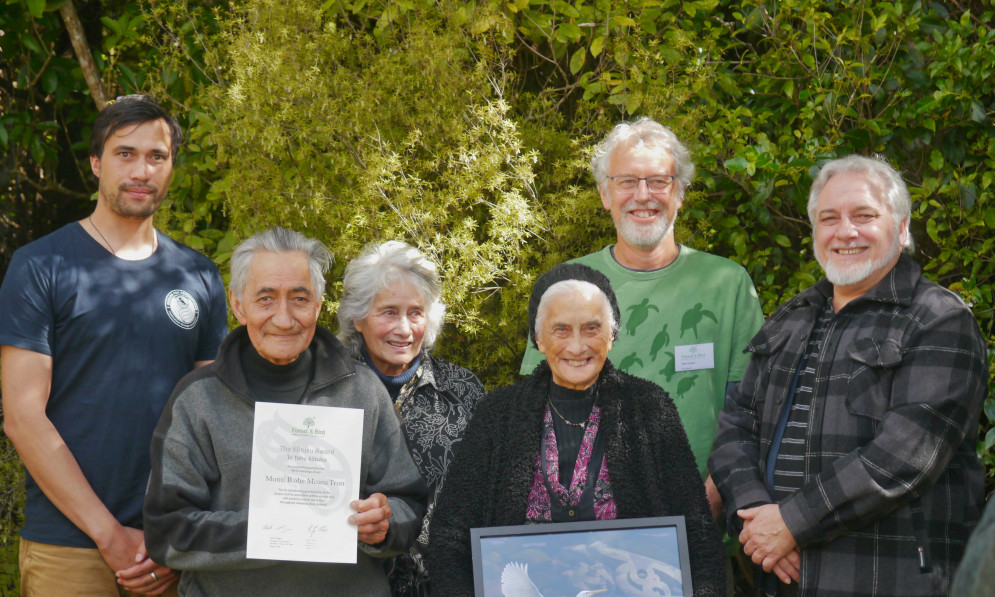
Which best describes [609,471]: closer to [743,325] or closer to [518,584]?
[518,584]

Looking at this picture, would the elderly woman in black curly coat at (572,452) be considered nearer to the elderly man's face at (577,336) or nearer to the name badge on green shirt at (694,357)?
the elderly man's face at (577,336)

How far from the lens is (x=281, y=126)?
453 centimetres

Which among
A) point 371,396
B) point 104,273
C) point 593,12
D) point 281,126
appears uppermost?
point 593,12

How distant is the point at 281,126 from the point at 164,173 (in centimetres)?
105

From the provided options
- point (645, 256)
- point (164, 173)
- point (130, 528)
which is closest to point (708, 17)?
point (645, 256)

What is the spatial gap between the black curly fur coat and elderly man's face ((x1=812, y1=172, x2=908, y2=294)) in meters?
0.76

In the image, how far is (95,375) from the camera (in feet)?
10.8

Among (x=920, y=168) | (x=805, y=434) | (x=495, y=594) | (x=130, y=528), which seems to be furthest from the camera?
(x=920, y=168)

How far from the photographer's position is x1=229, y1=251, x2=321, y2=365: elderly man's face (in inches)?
115

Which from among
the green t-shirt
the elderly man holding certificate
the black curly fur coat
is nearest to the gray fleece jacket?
the elderly man holding certificate

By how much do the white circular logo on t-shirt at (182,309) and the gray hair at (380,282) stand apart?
0.57 metres

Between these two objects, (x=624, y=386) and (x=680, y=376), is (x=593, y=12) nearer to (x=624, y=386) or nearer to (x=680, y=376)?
(x=680, y=376)

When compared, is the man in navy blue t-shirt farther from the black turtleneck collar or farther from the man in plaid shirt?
the man in plaid shirt

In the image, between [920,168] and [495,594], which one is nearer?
[495,594]
